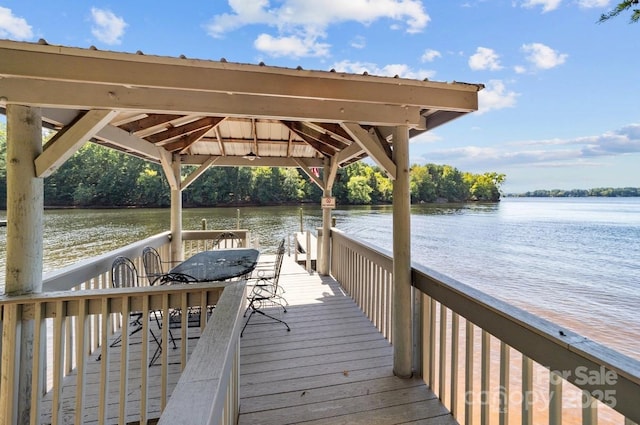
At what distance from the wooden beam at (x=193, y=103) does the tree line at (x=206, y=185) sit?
72.3 ft

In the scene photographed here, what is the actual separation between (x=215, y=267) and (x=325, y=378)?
173cm

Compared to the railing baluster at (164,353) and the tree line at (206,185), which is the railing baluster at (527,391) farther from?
the tree line at (206,185)

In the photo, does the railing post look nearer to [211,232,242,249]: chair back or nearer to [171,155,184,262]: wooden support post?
[171,155,184,262]: wooden support post

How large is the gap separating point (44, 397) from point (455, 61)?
12.5 meters

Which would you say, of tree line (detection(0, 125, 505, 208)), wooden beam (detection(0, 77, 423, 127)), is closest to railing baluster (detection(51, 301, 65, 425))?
wooden beam (detection(0, 77, 423, 127))

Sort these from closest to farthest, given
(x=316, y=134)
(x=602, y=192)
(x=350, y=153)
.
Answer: (x=350, y=153)
(x=316, y=134)
(x=602, y=192)

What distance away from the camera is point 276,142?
495 cm

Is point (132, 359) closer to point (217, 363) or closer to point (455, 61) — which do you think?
point (217, 363)

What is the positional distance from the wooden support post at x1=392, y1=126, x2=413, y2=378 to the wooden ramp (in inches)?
10.7

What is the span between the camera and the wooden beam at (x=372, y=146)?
237 cm

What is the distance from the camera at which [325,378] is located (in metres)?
2.33

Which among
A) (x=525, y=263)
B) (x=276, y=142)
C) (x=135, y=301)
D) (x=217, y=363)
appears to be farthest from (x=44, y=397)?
(x=525, y=263)

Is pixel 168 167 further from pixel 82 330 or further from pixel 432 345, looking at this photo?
pixel 432 345

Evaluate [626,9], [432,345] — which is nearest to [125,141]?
[432,345]
